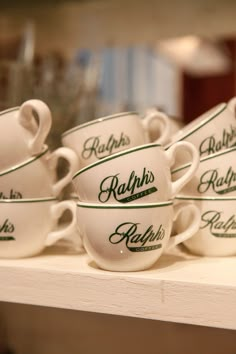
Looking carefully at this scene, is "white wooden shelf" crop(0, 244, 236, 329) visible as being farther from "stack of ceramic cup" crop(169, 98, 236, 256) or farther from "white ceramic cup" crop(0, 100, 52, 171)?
"white ceramic cup" crop(0, 100, 52, 171)

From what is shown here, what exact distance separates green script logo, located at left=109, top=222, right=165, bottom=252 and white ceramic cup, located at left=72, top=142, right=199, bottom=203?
0.03 meters

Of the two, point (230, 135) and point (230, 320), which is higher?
point (230, 135)

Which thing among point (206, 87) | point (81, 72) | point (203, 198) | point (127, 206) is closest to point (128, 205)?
point (127, 206)

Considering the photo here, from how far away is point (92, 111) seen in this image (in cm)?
93

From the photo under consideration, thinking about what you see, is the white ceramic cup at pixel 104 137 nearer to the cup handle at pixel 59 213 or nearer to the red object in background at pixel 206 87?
the cup handle at pixel 59 213

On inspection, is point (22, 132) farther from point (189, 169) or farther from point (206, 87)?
point (206, 87)

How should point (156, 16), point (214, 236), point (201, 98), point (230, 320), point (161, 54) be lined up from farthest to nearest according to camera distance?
1. point (201, 98)
2. point (161, 54)
3. point (156, 16)
4. point (214, 236)
5. point (230, 320)

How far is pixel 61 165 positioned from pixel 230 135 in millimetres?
296

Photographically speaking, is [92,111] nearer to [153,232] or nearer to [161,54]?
[153,232]

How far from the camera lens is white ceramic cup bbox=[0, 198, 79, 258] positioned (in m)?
0.57

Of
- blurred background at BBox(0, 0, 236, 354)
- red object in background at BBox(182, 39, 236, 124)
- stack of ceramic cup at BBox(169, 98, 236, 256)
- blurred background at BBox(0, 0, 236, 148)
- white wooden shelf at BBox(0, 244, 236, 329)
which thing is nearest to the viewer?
white wooden shelf at BBox(0, 244, 236, 329)

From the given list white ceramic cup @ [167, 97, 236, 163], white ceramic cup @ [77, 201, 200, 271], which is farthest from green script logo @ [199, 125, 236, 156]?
white ceramic cup @ [77, 201, 200, 271]

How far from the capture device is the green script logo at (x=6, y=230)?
1.86 ft

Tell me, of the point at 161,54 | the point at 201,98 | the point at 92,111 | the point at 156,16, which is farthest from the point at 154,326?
the point at 201,98
